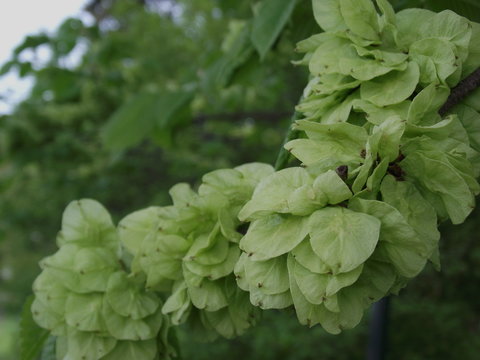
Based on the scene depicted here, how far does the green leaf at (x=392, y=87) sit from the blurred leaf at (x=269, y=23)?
585 millimetres

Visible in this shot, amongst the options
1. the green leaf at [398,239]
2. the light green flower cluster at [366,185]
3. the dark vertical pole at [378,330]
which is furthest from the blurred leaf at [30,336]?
the dark vertical pole at [378,330]

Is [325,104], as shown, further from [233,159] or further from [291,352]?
[233,159]

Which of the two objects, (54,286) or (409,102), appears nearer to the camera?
(409,102)

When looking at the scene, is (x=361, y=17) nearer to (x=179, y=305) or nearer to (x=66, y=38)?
(x=179, y=305)

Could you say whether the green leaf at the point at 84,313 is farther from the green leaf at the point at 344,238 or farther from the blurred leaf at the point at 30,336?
the green leaf at the point at 344,238

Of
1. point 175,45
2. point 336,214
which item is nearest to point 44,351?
point 336,214

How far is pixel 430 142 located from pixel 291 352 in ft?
15.5

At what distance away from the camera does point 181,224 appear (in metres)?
1.08

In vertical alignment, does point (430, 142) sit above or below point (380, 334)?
above

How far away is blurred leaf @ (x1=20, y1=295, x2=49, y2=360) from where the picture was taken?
1.34m

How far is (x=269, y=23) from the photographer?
150 centimetres

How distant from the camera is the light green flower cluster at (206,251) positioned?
1.03 meters

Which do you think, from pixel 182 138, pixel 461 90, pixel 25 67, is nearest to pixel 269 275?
pixel 461 90

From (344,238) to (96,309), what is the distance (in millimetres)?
631
